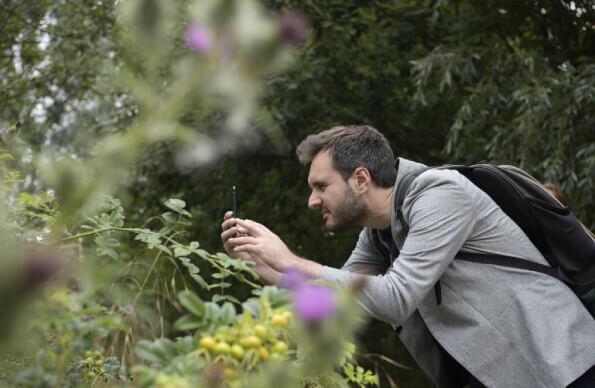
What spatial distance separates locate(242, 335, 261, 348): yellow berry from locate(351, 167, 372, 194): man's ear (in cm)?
142

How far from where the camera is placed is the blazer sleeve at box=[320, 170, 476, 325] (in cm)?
205

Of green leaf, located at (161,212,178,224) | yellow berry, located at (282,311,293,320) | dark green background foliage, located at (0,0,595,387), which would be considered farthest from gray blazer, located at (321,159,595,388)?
dark green background foliage, located at (0,0,595,387)

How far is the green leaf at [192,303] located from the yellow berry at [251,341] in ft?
0.24

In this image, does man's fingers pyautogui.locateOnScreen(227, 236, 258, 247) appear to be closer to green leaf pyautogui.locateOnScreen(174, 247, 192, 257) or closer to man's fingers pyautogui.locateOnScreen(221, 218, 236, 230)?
man's fingers pyautogui.locateOnScreen(221, 218, 236, 230)

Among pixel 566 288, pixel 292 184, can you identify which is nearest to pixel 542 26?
pixel 292 184

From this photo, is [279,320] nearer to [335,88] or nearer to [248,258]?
[248,258]

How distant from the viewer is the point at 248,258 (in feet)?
6.99

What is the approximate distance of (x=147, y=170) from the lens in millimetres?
7535

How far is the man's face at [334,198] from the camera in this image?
2461 millimetres

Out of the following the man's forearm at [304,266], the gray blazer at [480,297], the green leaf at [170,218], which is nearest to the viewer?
the green leaf at [170,218]

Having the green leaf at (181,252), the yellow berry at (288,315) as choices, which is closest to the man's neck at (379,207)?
the green leaf at (181,252)

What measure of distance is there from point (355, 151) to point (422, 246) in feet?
1.61

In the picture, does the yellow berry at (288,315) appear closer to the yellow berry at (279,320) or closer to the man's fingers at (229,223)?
the yellow berry at (279,320)

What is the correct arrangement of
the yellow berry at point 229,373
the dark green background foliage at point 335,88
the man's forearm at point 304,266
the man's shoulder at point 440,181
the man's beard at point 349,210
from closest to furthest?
the yellow berry at point 229,373
the man's forearm at point 304,266
the man's shoulder at point 440,181
the man's beard at point 349,210
the dark green background foliage at point 335,88
